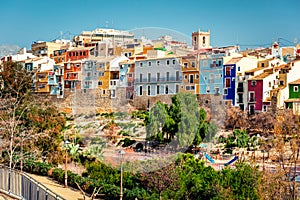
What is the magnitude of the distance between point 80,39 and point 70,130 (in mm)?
18203

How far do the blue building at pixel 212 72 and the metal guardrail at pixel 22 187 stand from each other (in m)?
12.0

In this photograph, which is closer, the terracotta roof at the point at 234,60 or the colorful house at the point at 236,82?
the colorful house at the point at 236,82

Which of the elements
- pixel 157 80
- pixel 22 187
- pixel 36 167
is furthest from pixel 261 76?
pixel 22 187

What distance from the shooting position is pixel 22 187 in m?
6.25

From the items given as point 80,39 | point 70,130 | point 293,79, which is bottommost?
point 70,130

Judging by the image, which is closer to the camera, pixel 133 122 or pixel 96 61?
pixel 133 122

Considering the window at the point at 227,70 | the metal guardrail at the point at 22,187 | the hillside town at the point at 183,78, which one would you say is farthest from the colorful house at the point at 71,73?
the metal guardrail at the point at 22,187

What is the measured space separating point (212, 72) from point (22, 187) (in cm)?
1319

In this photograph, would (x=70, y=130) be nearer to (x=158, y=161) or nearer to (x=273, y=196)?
(x=158, y=161)

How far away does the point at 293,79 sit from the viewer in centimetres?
1784

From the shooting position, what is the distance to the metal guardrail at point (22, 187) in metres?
5.52

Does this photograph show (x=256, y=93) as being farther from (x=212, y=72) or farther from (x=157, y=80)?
(x=157, y=80)

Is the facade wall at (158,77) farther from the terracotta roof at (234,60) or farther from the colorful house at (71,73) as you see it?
the colorful house at (71,73)

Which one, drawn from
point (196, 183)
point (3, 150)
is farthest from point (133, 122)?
point (196, 183)
